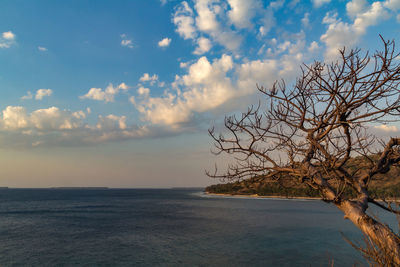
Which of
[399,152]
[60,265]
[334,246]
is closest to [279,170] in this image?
[399,152]

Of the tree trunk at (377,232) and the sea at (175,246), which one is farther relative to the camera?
the sea at (175,246)

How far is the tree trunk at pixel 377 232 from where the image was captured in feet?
10.6

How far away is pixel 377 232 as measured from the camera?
11.0ft

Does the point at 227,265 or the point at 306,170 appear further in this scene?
the point at 227,265

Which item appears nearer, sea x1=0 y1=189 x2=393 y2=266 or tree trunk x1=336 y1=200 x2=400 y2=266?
tree trunk x1=336 y1=200 x2=400 y2=266

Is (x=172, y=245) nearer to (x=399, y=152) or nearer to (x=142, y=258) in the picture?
(x=142, y=258)

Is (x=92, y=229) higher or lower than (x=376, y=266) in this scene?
lower

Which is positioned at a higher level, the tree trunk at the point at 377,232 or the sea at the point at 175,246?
the tree trunk at the point at 377,232

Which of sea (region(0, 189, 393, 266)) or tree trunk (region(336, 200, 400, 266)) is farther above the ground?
tree trunk (region(336, 200, 400, 266))

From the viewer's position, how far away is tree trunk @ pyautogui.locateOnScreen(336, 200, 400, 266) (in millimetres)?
3232

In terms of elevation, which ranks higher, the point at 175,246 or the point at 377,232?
the point at 377,232

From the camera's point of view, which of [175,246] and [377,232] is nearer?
[377,232]

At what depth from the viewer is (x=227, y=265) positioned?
24.5 meters

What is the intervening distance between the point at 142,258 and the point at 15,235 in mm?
27222
